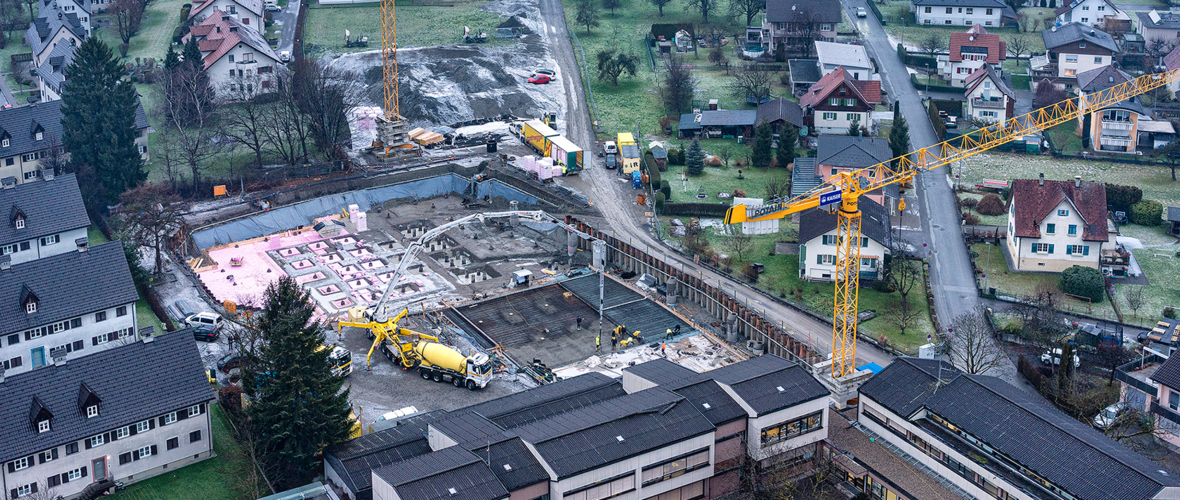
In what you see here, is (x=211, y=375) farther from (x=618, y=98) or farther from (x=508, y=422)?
(x=618, y=98)

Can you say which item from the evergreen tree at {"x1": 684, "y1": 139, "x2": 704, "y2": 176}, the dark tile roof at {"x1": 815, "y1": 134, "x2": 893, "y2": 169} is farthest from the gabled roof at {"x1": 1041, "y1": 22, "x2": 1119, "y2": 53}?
the evergreen tree at {"x1": 684, "y1": 139, "x2": 704, "y2": 176}

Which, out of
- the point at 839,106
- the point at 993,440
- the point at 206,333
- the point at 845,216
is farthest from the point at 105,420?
the point at 839,106

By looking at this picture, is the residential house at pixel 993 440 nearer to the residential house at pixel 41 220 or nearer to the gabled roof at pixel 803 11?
the residential house at pixel 41 220

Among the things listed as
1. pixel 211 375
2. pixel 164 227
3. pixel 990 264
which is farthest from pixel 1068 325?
pixel 164 227

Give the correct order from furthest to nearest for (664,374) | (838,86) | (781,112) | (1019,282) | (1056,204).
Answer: (838,86)
(781,112)
(1019,282)
(1056,204)
(664,374)

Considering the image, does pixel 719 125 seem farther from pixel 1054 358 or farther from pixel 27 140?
pixel 27 140

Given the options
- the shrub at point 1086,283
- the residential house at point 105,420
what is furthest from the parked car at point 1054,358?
the residential house at point 105,420

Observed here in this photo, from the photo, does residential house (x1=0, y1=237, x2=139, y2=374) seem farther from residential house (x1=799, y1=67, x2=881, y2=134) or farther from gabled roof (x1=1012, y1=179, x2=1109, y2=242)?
residential house (x1=799, y1=67, x2=881, y2=134)
